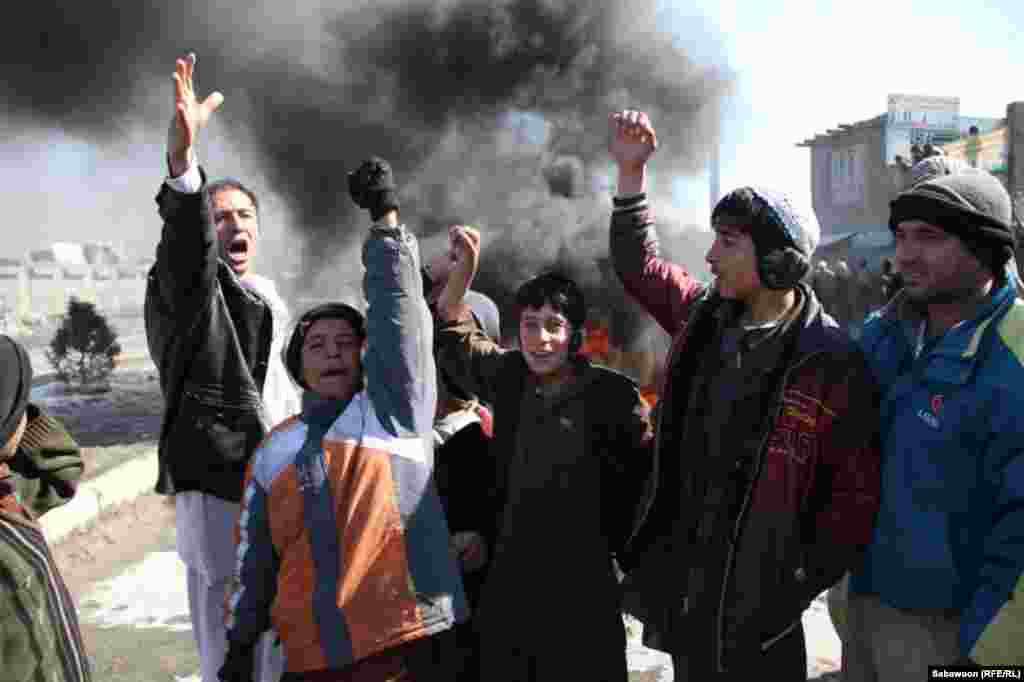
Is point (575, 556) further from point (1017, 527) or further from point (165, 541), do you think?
point (165, 541)

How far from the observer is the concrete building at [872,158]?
22469 millimetres

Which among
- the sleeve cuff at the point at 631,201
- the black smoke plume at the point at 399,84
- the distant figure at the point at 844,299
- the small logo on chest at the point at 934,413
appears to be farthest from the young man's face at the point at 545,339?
the distant figure at the point at 844,299

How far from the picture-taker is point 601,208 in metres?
10.7

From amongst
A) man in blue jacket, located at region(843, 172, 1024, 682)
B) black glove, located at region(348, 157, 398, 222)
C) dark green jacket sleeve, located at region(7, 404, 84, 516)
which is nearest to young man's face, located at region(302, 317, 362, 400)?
black glove, located at region(348, 157, 398, 222)

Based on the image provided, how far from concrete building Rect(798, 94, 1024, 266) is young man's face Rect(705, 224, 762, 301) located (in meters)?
21.3

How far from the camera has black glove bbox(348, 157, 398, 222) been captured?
1.98 m

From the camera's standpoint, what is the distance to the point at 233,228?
2.51 m

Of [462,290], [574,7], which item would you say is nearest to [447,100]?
[574,7]

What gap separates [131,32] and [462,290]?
465 inches

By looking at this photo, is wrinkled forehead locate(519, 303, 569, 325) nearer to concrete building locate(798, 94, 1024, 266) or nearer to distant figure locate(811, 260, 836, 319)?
distant figure locate(811, 260, 836, 319)

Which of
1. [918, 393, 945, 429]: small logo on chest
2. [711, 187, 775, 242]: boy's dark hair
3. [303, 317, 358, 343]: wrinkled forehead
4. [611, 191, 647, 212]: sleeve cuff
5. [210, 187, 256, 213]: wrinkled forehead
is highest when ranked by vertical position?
[210, 187, 256, 213]: wrinkled forehead

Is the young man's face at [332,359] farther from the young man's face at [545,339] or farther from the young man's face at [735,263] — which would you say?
the young man's face at [735,263]

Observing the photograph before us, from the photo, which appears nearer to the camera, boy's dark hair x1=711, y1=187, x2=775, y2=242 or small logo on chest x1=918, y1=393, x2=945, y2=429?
small logo on chest x1=918, y1=393, x2=945, y2=429

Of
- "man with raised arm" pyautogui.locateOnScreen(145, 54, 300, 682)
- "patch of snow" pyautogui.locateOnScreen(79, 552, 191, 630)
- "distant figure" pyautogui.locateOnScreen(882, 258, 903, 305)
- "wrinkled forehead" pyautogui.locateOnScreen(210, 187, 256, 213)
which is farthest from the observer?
"patch of snow" pyautogui.locateOnScreen(79, 552, 191, 630)
